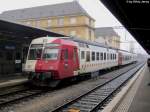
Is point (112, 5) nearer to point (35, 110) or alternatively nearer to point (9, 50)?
point (35, 110)

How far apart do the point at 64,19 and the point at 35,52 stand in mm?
51486

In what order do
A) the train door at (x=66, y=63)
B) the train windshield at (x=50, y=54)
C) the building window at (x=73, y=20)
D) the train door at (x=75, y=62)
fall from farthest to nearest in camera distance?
the building window at (x=73, y=20), the train door at (x=75, y=62), the train door at (x=66, y=63), the train windshield at (x=50, y=54)

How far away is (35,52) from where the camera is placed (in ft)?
49.8

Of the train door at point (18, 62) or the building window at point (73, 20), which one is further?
the building window at point (73, 20)

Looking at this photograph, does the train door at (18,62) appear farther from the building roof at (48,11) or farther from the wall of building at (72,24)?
the building roof at (48,11)

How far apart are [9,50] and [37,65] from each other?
17.9 ft

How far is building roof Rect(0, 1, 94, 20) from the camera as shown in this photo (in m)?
65.6

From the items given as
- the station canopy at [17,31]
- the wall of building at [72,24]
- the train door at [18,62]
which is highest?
the wall of building at [72,24]

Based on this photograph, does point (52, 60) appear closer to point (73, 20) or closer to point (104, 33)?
point (73, 20)

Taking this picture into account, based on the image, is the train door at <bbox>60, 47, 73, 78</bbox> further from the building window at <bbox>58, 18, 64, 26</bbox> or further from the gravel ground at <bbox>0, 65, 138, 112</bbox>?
the building window at <bbox>58, 18, 64, 26</bbox>

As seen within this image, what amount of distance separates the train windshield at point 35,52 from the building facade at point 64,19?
46060 millimetres

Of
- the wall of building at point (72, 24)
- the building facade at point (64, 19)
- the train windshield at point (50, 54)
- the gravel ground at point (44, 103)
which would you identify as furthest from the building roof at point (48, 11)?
the gravel ground at point (44, 103)

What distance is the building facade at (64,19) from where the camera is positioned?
63.7 metres

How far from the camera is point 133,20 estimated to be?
17.0 metres
